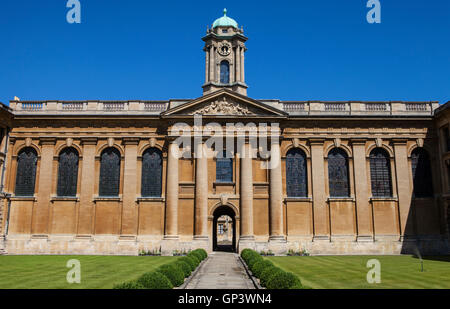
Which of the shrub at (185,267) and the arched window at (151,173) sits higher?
the arched window at (151,173)

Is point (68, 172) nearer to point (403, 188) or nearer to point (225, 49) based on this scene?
point (225, 49)

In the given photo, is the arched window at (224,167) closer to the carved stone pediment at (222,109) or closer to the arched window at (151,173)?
the carved stone pediment at (222,109)

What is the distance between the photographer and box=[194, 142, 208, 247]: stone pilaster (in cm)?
3484

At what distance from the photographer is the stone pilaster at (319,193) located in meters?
35.3

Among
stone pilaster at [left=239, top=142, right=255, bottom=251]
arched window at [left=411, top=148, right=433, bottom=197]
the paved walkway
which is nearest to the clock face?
stone pilaster at [left=239, top=142, right=255, bottom=251]

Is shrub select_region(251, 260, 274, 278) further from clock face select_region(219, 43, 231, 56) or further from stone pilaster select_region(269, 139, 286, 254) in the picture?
clock face select_region(219, 43, 231, 56)

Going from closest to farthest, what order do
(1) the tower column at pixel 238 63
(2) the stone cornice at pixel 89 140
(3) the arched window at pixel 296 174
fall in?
(3) the arched window at pixel 296 174
(2) the stone cornice at pixel 89 140
(1) the tower column at pixel 238 63

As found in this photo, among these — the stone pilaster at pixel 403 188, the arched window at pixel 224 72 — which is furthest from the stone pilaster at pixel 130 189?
the stone pilaster at pixel 403 188

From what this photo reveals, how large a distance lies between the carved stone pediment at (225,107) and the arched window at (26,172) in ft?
42.2

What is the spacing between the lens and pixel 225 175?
3647cm

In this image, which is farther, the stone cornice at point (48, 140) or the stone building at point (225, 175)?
the stone cornice at point (48, 140)

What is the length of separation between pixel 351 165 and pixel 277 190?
23.7 feet

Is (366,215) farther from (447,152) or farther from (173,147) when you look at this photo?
(173,147)

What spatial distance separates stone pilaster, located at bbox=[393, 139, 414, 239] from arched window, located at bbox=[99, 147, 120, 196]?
2509cm
